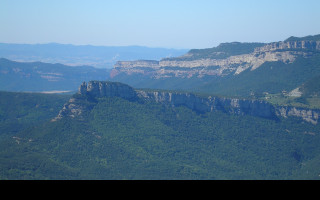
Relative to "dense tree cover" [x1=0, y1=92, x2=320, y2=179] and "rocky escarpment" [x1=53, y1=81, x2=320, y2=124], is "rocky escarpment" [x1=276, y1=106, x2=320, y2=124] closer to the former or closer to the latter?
"rocky escarpment" [x1=53, y1=81, x2=320, y2=124]

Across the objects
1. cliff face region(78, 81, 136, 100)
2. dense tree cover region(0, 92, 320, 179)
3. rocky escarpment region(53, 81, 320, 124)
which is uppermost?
cliff face region(78, 81, 136, 100)

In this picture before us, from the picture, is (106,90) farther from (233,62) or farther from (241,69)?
(233,62)

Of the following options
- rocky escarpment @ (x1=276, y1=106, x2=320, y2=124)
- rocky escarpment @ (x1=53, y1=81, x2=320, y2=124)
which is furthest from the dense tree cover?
rocky escarpment @ (x1=53, y1=81, x2=320, y2=124)

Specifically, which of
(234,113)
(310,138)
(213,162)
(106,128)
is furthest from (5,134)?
(310,138)

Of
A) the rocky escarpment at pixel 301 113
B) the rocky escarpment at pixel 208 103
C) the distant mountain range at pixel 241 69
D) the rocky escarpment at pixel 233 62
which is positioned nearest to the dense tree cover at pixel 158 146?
the rocky escarpment at pixel 301 113

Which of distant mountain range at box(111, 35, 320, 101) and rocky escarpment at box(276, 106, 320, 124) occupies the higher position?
distant mountain range at box(111, 35, 320, 101)

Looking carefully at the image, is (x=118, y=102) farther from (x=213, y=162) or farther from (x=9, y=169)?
(x=9, y=169)

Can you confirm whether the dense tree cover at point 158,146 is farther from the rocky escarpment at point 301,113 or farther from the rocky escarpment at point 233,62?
the rocky escarpment at point 233,62
